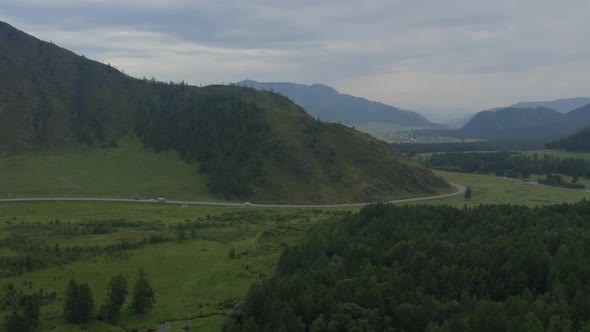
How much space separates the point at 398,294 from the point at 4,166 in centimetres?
18092

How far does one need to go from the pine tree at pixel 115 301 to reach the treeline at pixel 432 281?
16718 millimetres

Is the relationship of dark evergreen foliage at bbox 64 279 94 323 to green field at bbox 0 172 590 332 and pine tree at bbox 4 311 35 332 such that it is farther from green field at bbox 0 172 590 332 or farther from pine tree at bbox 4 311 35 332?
pine tree at bbox 4 311 35 332

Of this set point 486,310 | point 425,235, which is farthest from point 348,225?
point 486,310

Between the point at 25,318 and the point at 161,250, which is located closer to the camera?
the point at 25,318

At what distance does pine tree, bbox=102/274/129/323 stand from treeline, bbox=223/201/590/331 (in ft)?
54.8

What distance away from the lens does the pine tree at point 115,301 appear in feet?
203

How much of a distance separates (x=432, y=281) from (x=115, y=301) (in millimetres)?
41773

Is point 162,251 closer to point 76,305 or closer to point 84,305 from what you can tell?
point 84,305

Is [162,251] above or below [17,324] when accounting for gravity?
below

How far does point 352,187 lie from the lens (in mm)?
185500

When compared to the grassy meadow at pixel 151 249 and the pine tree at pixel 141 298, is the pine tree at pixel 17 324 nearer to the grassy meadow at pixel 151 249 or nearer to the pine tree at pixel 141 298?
the grassy meadow at pixel 151 249

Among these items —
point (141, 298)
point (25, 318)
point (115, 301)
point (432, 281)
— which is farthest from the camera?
point (141, 298)

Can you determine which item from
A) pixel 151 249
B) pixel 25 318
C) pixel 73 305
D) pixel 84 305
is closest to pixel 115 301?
pixel 84 305

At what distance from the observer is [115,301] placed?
206ft
